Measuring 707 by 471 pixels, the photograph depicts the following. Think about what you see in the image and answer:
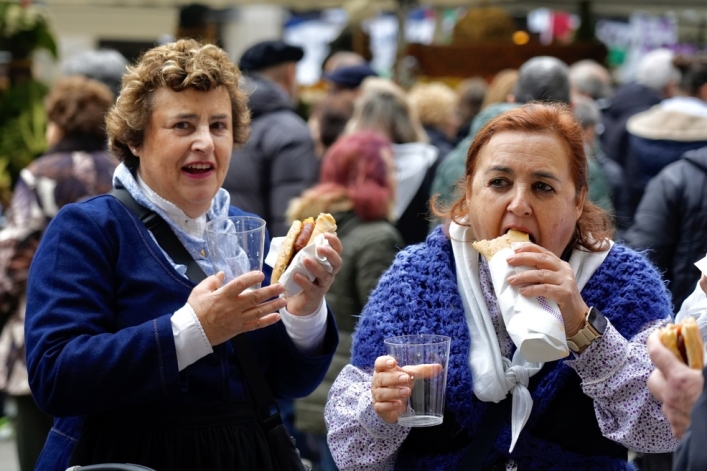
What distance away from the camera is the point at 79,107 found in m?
5.29

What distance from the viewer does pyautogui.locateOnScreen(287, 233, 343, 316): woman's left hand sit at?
9.61ft

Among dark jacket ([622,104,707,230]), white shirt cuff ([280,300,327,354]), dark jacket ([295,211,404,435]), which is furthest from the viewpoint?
dark jacket ([622,104,707,230])

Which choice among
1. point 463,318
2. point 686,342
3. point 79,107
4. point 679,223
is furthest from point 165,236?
point 679,223

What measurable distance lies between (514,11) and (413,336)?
12.5 m

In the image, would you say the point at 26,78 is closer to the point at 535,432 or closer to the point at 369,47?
the point at 369,47

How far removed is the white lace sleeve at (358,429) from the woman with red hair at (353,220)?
2.08 meters

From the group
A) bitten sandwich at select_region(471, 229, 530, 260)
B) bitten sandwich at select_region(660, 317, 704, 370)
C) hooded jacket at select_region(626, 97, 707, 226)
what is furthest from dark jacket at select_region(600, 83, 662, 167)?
bitten sandwich at select_region(660, 317, 704, 370)

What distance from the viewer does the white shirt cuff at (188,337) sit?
2.83 meters

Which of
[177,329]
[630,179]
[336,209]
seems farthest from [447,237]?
[630,179]

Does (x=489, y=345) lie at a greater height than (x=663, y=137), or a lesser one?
greater

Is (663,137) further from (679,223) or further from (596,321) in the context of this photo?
(596,321)

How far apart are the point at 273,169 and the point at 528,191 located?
3580 mm

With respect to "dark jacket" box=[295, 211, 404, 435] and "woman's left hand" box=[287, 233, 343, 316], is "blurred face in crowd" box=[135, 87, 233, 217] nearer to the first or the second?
"woman's left hand" box=[287, 233, 343, 316]

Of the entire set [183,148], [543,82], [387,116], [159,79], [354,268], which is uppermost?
[159,79]
